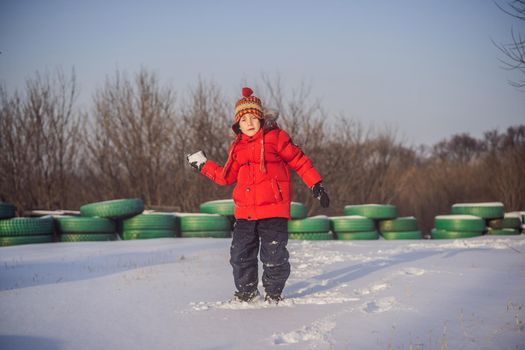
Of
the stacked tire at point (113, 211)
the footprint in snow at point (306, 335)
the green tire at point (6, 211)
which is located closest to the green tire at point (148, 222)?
the stacked tire at point (113, 211)

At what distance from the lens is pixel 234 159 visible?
3.50 m

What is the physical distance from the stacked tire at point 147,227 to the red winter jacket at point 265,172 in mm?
5003

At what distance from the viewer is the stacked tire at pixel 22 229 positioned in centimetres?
732

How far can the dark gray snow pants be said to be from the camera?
10.3ft

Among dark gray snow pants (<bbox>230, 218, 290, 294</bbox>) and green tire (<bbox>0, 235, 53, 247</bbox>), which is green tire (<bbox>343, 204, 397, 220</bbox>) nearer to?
green tire (<bbox>0, 235, 53, 247</bbox>)

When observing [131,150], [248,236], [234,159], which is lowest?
[248,236]

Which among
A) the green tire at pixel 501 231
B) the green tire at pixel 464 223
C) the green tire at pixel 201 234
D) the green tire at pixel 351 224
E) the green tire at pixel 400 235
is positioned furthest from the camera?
the green tire at pixel 400 235

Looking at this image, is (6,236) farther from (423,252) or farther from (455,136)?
(455,136)

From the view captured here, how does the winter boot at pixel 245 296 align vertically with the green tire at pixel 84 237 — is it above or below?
below

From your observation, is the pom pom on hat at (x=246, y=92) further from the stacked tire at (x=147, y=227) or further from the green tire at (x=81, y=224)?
the green tire at (x=81, y=224)

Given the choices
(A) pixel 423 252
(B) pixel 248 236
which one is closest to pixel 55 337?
(B) pixel 248 236

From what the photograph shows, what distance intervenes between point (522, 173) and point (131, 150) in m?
11.3

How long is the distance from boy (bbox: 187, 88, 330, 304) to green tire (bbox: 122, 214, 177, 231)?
198 inches

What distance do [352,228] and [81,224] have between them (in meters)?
5.26
